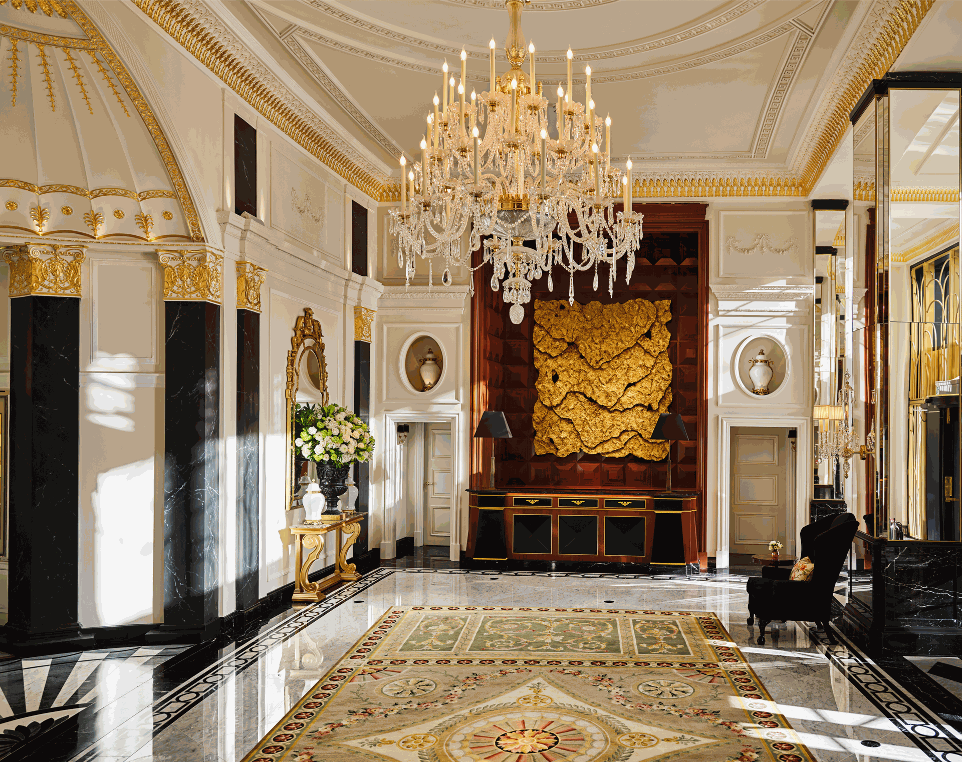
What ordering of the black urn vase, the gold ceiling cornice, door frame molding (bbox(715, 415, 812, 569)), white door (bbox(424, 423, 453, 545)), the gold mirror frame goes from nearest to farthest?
1. the gold ceiling cornice
2. the gold mirror frame
3. the black urn vase
4. door frame molding (bbox(715, 415, 812, 569))
5. white door (bbox(424, 423, 453, 545))

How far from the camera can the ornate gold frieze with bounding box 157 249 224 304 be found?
20.0 feet

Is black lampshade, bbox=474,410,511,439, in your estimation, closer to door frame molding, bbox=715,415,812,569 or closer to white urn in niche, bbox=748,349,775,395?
door frame molding, bbox=715,415,812,569

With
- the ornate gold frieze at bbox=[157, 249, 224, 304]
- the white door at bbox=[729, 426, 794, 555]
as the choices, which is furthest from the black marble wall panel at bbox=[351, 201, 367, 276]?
the white door at bbox=[729, 426, 794, 555]

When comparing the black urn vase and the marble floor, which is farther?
the black urn vase

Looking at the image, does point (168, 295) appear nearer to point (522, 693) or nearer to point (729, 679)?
point (522, 693)

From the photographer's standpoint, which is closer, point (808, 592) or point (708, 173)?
point (808, 592)

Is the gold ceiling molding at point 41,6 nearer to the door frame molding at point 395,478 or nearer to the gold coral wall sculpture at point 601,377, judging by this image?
the door frame molding at point 395,478

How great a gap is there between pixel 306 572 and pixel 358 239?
405 centimetres

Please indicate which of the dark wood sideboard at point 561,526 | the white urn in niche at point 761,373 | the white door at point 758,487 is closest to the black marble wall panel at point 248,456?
the dark wood sideboard at point 561,526

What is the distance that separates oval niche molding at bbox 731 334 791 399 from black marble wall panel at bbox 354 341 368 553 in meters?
4.45

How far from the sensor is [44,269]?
19.7 feet

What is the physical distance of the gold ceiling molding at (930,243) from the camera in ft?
18.6

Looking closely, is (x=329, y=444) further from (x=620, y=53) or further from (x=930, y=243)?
(x=930, y=243)

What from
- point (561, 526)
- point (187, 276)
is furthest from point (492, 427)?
point (187, 276)
